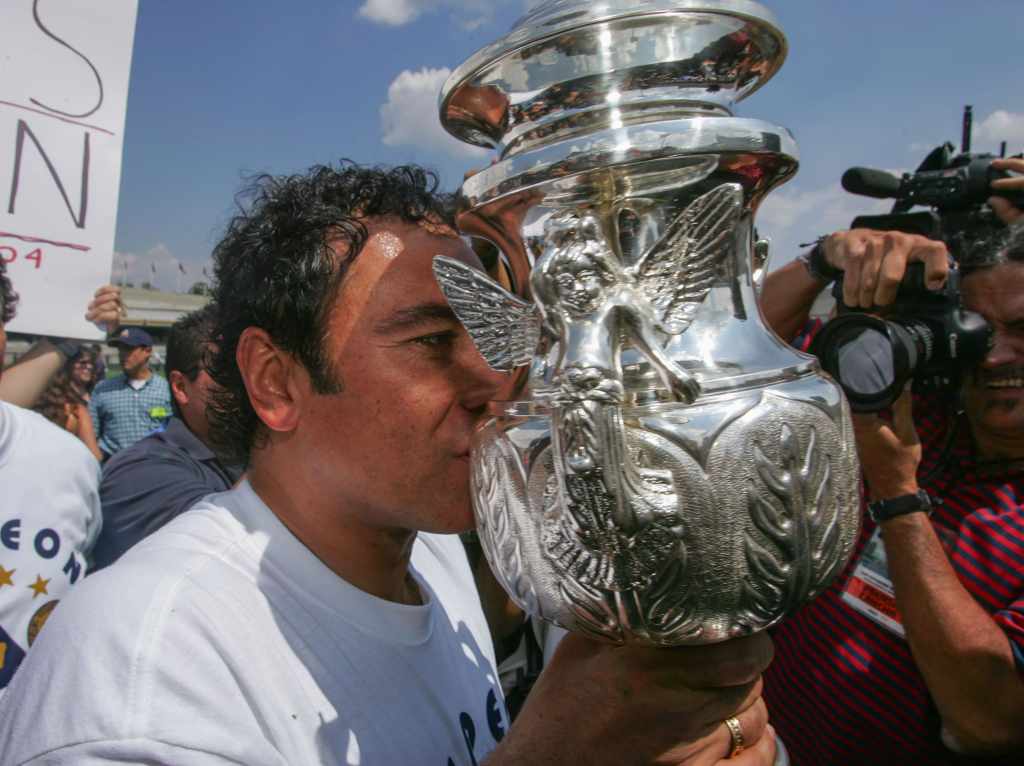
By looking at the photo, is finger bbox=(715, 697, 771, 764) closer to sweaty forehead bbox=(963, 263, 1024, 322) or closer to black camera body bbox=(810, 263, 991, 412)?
black camera body bbox=(810, 263, 991, 412)

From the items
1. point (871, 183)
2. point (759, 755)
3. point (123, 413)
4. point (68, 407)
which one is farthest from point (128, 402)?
point (759, 755)

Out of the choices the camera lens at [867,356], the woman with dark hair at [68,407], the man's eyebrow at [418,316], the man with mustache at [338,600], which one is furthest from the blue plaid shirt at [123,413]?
the camera lens at [867,356]

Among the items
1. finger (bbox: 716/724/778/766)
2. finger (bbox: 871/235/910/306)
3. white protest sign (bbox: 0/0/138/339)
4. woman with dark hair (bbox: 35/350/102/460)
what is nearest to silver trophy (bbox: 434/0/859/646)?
finger (bbox: 716/724/778/766)

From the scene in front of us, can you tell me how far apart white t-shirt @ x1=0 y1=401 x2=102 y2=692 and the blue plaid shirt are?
3.20 meters

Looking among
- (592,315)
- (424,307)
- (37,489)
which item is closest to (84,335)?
(37,489)

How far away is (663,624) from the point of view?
742 mm

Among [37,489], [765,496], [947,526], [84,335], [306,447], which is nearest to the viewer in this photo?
[765,496]

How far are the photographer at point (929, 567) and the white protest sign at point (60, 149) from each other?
2.50 meters

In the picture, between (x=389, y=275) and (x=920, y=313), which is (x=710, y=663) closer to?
(x=389, y=275)

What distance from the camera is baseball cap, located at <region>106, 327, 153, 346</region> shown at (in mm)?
5211

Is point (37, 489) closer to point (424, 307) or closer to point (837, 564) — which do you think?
point (424, 307)

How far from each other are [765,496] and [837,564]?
19 centimetres

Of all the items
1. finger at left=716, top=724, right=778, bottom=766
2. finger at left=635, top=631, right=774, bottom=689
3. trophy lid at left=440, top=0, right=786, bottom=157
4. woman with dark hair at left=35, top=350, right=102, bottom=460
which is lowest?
woman with dark hair at left=35, top=350, right=102, bottom=460

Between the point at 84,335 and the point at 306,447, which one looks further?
the point at 84,335
